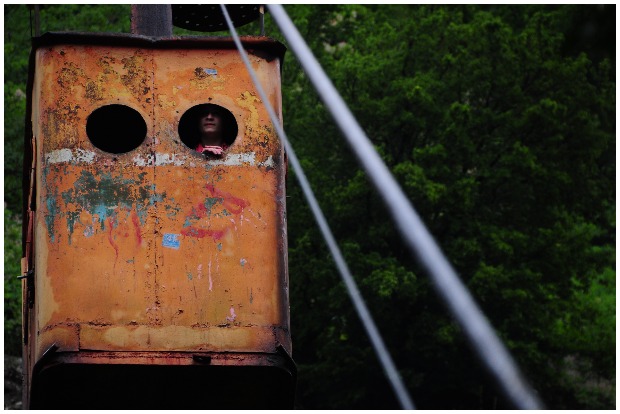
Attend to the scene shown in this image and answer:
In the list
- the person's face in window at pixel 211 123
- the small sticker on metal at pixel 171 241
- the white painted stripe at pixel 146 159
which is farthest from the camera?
the person's face in window at pixel 211 123

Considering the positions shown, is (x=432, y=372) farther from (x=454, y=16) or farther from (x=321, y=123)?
(x=454, y=16)

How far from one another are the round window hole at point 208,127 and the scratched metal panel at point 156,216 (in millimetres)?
85

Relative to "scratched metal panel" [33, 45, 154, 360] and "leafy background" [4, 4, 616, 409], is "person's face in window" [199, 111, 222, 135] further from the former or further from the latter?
"leafy background" [4, 4, 616, 409]

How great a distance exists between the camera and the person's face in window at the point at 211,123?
649 cm

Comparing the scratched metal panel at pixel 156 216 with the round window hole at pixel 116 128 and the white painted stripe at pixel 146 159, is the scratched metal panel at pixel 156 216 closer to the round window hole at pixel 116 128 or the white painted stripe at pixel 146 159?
the white painted stripe at pixel 146 159

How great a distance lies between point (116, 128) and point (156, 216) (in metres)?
1.33

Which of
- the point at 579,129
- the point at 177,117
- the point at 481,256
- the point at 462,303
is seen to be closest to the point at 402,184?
the point at 481,256

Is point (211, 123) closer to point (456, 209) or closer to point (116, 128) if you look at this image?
point (116, 128)

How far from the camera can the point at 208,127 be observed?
21.3 ft

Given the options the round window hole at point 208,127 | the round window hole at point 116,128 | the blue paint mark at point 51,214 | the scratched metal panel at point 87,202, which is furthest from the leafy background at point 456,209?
the blue paint mark at point 51,214

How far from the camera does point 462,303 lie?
6.78 ft

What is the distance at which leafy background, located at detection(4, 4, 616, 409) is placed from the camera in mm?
19188

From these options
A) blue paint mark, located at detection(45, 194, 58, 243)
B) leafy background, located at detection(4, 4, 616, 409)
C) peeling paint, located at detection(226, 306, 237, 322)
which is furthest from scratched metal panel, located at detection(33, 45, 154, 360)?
leafy background, located at detection(4, 4, 616, 409)

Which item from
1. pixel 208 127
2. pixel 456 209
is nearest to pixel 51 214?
pixel 208 127
